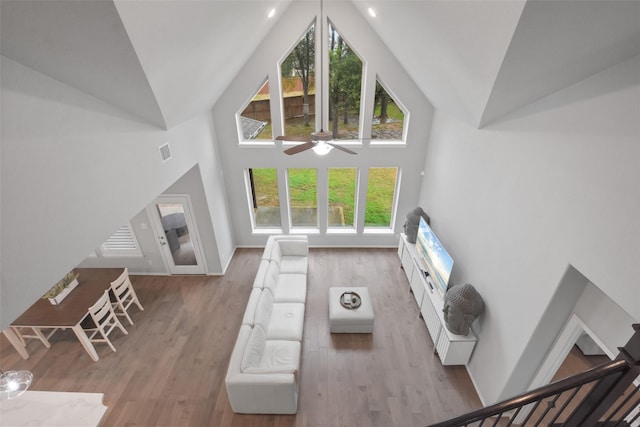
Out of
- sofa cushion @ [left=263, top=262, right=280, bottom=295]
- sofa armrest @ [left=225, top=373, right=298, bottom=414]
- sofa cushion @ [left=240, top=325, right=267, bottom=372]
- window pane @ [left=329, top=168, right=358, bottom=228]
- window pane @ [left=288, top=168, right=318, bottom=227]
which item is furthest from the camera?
window pane @ [left=329, top=168, right=358, bottom=228]

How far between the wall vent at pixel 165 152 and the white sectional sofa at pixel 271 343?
2318mm

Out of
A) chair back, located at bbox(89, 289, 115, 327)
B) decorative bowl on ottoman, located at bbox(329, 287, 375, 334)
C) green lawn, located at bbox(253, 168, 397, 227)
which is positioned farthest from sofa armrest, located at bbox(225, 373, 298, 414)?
green lawn, located at bbox(253, 168, 397, 227)

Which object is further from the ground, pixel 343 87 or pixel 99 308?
pixel 343 87

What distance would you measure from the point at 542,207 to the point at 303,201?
4.90 metres

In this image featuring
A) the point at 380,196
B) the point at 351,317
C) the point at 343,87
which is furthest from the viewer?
the point at 380,196

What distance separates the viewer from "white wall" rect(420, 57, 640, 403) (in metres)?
2.14

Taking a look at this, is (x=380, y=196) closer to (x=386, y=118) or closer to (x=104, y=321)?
(x=386, y=118)

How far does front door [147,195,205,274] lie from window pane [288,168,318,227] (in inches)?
88.7

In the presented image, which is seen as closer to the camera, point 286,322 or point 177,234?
point 286,322

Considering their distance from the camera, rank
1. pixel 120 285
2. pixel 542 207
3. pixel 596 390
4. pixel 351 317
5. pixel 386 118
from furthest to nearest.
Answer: pixel 386 118
pixel 120 285
pixel 351 317
pixel 542 207
pixel 596 390

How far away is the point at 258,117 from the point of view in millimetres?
6086

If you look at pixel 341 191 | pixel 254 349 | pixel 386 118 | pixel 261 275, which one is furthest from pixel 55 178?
pixel 341 191

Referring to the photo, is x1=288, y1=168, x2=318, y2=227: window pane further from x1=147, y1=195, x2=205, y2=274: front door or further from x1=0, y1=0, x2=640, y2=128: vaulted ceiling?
x1=0, y1=0, x2=640, y2=128: vaulted ceiling

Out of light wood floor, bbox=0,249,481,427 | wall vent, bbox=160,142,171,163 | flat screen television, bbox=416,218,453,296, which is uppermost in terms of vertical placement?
wall vent, bbox=160,142,171,163
